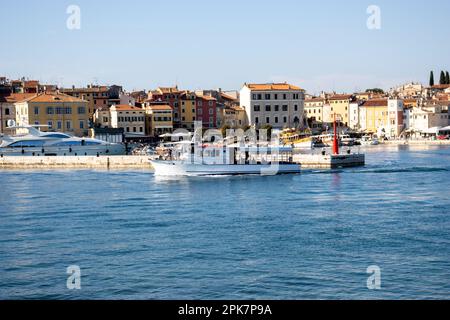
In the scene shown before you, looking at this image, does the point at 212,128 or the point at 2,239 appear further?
the point at 212,128

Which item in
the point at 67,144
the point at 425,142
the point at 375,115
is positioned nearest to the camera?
the point at 67,144

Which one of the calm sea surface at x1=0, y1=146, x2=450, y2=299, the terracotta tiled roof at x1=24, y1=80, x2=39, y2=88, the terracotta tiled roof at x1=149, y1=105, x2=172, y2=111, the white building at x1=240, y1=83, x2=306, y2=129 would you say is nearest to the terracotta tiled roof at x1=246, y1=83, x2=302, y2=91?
the white building at x1=240, y1=83, x2=306, y2=129

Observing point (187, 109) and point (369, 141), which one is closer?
point (187, 109)

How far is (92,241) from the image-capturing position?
13141 mm

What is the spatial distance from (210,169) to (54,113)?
21044 mm

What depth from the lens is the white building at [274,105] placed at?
60375mm

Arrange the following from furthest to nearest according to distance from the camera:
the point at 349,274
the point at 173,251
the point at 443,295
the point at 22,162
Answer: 1. the point at 22,162
2. the point at 173,251
3. the point at 349,274
4. the point at 443,295

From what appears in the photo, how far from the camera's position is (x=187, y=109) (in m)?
57.2

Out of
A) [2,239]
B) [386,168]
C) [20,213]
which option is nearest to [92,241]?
[2,239]

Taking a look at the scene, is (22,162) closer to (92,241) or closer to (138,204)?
(138,204)

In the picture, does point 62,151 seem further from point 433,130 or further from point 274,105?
point 433,130

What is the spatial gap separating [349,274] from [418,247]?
2.40 metres

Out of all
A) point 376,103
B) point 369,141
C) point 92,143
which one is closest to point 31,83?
point 92,143

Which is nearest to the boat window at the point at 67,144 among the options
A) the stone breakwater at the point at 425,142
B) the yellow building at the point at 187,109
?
the yellow building at the point at 187,109
